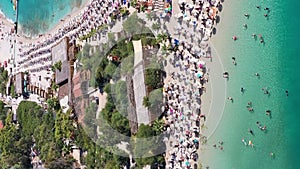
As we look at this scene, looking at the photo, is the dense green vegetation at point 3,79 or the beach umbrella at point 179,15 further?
the dense green vegetation at point 3,79

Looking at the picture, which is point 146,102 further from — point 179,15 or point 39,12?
point 39,12

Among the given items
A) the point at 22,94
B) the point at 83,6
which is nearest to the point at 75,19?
the point at 83,6

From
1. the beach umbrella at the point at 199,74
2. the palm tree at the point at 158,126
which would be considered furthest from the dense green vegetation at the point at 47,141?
the beach umbrella at the point at 199,74

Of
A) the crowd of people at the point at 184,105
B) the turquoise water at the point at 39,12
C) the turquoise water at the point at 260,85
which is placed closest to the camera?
the turquoise water at the point at 260,85

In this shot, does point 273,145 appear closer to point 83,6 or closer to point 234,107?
point 234,107

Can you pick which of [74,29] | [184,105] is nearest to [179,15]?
[184,105]

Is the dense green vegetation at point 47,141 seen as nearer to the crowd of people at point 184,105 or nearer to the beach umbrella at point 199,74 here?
the crowd of people at point 184,105
